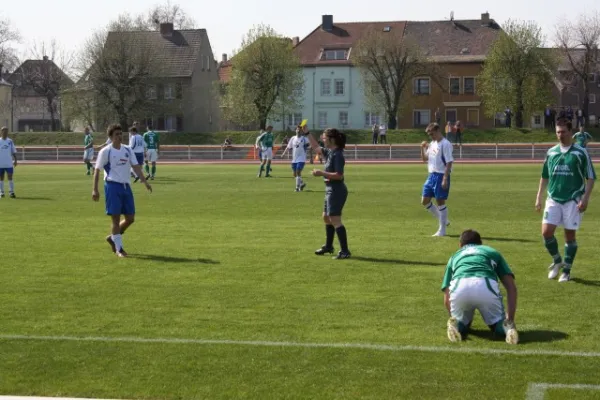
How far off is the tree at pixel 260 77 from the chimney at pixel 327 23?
40.3ft

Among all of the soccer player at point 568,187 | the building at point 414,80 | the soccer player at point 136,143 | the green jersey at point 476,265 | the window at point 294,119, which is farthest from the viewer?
the window at point 294,119

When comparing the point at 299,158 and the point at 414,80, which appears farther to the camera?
the point at 414,80

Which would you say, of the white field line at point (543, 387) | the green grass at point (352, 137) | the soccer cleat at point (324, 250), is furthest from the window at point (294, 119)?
the white field line at point (543, 387)

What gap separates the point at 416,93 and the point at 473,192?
68144mm

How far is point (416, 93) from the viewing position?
94125 millimetres

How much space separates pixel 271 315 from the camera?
30.6 feet

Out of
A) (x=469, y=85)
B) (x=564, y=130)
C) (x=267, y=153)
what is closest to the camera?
(x=564, y=130)

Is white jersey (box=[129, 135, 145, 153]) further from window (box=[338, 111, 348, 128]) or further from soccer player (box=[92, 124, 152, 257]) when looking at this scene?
window (box=[338, 111, 348, 128])

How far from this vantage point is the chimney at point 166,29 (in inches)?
3743

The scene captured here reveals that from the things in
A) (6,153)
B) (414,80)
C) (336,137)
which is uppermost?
(414,80)

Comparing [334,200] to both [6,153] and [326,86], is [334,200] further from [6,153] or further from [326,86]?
[326,86]

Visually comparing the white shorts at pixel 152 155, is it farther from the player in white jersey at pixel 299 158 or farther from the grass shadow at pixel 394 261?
the grass shadow at pixel 394 261

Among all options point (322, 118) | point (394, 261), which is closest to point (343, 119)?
point (322, 118)

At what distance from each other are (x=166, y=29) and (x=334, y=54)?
1771 cm
